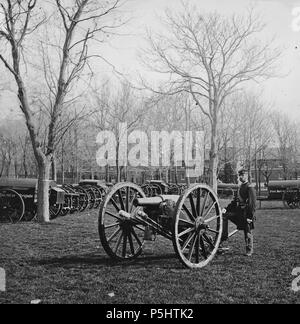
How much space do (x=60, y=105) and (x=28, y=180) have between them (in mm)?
2824

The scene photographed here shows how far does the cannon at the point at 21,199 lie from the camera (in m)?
12.7

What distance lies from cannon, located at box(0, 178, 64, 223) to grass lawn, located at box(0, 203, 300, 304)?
3.54 metres

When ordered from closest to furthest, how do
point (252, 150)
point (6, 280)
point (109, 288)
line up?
1. point (109, 288)
2. point (6, 280)
3. point (252, 150)

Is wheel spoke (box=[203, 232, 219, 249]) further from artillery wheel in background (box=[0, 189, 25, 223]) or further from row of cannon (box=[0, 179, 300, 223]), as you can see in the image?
artillery wheel in background (box=[0, 189, 25, 223])

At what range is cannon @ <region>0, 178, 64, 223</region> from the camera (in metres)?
12.7

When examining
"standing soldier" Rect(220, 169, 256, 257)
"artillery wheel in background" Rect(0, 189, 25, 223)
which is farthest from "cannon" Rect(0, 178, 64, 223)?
"standing soldier" Rect(220, 169, 256, 257)

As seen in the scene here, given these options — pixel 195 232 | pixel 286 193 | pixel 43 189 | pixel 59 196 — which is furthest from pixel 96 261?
pixel 286 193

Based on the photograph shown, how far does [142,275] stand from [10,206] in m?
7.85

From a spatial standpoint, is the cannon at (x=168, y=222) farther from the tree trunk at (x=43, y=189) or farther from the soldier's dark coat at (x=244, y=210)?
the tree trunk at (x=43, y=189)

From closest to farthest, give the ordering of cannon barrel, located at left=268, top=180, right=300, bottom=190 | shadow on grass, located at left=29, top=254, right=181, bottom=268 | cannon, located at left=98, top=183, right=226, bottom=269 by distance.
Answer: cannon, located at left=98, top=183, right=226, bottom=269, shadow on grass, located at left=29, top=254, right=181, bottom=268, cannon barrel, located at left=268, top=180, right=300, bottom=190

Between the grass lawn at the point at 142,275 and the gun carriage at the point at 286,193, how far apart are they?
1079 centimetres
